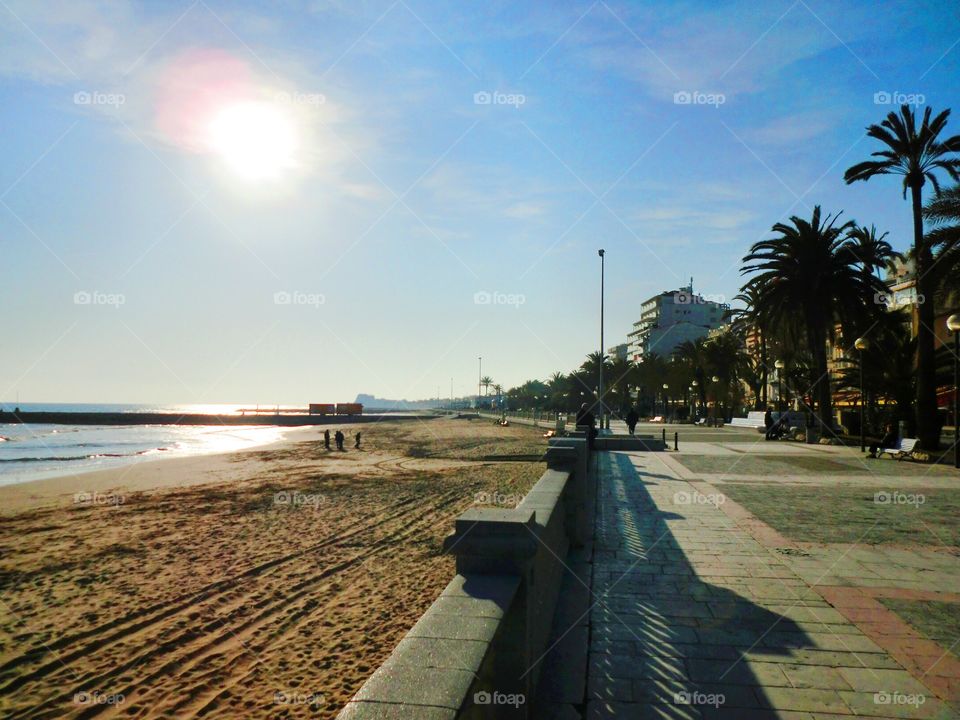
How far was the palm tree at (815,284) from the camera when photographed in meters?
30.5

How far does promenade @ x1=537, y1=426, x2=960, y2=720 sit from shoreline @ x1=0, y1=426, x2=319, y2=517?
55.6 feet

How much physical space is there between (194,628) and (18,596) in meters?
3.54

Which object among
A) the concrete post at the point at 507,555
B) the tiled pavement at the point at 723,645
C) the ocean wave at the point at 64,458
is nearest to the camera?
the concrete post at the point at 507,555

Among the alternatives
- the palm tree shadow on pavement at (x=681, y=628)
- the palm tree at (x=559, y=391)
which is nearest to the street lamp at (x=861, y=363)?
the palm tree shadow on pavement at (x=681, y=628)

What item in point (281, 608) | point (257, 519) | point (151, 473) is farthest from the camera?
point (151, 473)

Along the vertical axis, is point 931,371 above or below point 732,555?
above

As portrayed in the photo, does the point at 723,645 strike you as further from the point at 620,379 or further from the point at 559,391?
the point at 559,391

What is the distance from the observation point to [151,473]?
2756 centimetres

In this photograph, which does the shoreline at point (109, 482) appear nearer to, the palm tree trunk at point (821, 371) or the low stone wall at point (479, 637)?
the low stone wall at point (479, 637)

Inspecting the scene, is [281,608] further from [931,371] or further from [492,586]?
[931,371]

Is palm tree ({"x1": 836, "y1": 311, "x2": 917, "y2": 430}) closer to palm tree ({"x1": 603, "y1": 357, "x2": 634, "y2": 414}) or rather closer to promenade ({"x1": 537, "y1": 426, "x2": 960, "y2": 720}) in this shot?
→ promenade ({"x1": 537, "y1": 426, "x2": 960, "y2": 720})

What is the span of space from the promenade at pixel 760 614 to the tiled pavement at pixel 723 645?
1 cm

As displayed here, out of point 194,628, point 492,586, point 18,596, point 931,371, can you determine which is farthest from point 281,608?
point 931,371

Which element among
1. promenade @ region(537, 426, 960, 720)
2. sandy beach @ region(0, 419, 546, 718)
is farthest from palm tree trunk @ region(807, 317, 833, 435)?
promenade @ region(537, 426, 960, 720)
